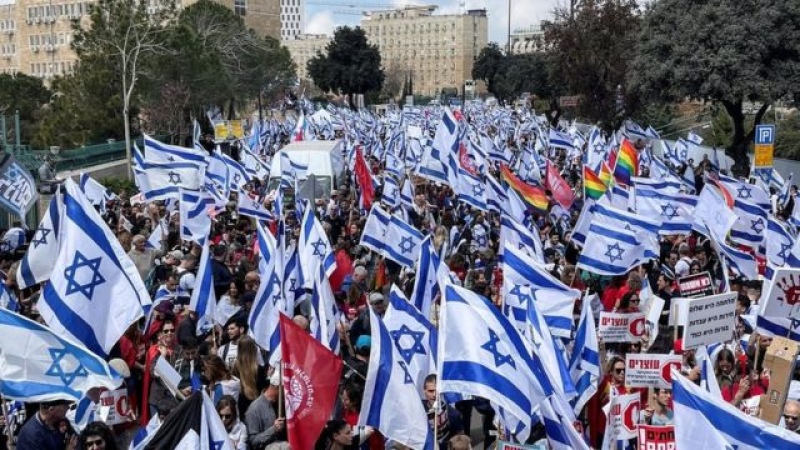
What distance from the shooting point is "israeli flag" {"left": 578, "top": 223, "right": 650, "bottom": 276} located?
1373 centimetres

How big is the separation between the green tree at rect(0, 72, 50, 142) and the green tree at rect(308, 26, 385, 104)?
126 feet

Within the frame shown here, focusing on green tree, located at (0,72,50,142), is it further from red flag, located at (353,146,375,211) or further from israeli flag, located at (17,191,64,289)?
israeli flag, located at (17,191,64,289)

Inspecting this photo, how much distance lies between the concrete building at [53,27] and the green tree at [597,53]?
2405 inches

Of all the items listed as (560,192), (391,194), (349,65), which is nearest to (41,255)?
(391,194)

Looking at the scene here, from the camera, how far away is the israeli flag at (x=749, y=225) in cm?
1617

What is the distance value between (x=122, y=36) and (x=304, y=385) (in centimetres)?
3687

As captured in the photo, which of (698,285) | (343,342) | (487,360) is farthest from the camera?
(698,285)

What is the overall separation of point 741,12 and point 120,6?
22331mm

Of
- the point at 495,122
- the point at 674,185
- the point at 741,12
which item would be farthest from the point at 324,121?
the point at 674,185

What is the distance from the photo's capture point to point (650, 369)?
30.2ft

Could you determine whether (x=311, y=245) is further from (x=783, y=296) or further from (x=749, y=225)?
(x=749, y=225)

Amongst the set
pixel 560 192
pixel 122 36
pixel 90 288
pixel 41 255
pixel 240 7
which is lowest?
pixel 560 192

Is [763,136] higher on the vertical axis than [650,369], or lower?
higher

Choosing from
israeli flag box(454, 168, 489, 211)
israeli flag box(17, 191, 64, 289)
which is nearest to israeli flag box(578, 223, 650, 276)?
israeli flag box(454, 168, 489, 211)
